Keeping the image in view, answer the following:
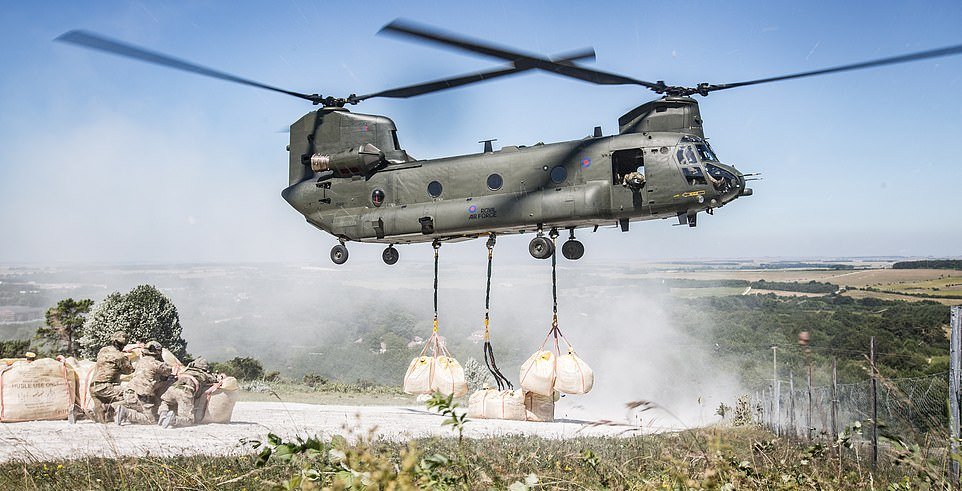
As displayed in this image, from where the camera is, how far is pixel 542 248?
31.3ft

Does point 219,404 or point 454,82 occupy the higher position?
point 454,82

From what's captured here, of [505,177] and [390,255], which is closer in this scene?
[505,177]

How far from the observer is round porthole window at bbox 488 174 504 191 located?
31.5 ft

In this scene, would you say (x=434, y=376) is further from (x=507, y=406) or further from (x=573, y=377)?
(x=507, y=406)

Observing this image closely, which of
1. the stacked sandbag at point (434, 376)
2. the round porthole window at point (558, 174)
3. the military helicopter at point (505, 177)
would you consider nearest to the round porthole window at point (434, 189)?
the military helicopter at point (505, 177)

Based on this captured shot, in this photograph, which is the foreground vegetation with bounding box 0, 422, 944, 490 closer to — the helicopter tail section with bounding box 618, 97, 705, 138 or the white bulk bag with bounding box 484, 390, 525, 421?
the helicopter tail section with bounding box 618, 97, 705, 138

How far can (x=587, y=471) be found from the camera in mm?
5070

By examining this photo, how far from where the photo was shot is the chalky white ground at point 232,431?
8.46 meters

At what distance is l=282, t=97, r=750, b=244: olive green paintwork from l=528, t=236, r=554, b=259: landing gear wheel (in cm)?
20

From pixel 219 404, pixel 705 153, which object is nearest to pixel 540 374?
pixel 705 153

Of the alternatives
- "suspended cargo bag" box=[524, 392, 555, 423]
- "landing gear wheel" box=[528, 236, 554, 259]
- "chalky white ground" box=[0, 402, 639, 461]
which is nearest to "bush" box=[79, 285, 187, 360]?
"chalky white ground" box=[0, 402, 639, 461]

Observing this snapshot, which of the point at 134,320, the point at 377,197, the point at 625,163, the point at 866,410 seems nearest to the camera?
the point at 625,163

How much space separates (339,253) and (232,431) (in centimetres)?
324

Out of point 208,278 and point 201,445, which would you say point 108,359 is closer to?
point 201,445
